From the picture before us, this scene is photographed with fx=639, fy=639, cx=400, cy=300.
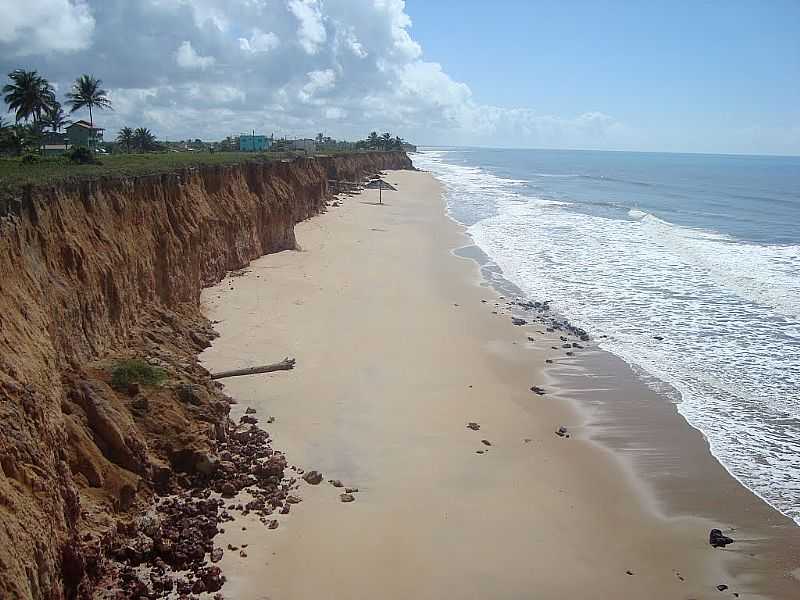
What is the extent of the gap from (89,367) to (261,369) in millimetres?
5563

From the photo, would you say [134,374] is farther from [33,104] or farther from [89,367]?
[33,104]

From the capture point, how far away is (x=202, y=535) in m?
10.5

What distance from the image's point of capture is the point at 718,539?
1190cm

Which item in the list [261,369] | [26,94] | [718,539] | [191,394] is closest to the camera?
[718,539]

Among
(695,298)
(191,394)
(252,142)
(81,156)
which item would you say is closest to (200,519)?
(191,394)

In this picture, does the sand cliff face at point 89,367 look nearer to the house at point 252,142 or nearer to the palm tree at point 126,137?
the palm tree at point 126,137

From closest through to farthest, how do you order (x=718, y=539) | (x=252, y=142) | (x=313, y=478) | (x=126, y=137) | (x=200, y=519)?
(x=200, y=519)
(x=718, y=539)
(x=313, y=478)
(x=126, y=137)
(x=252, y=142)

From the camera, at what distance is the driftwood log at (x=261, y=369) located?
17.2 meters

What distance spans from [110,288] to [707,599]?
14.0m

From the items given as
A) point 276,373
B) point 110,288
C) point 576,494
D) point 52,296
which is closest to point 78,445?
point 52,296

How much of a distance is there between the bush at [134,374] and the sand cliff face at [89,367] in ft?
0.59

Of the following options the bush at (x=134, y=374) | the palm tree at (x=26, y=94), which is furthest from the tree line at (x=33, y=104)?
the bush at (x=134, y=374)

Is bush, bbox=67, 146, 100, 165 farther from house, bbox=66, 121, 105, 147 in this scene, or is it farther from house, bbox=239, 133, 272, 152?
house, bbox=239, 133, 272, 152

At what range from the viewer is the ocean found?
16.3m
